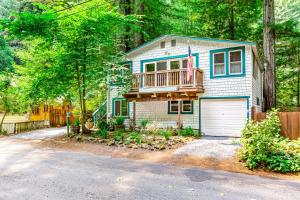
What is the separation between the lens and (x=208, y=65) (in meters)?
15.0

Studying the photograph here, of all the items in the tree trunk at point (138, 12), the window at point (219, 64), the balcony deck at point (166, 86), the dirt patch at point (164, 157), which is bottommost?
the dirt patch at point (164, 157)

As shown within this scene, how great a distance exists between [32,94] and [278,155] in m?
13.0

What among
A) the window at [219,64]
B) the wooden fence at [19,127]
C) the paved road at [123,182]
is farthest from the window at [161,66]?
the wooden fence at [19,127]

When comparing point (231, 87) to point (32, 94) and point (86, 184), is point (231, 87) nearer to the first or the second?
point (86, 184)

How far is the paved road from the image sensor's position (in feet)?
16.9

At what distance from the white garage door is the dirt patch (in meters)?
4.98

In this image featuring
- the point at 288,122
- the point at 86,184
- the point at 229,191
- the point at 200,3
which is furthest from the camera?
the point at 200,3

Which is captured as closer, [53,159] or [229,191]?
[229,191]

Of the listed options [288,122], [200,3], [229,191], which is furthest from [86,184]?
[200,3]

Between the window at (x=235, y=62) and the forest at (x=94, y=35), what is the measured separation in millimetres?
4794

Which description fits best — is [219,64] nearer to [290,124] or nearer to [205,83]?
[205,83]

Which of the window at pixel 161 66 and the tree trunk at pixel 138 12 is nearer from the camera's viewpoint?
the window at pixel 161 66

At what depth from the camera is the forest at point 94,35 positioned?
1348 centimetres

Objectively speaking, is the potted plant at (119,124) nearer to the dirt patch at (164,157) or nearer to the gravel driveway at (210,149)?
the dirt patch at (164,157)
